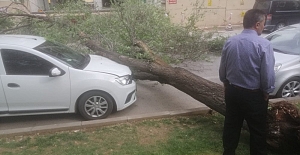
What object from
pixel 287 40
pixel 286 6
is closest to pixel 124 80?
pixel 287 40

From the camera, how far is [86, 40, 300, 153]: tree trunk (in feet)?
12.3

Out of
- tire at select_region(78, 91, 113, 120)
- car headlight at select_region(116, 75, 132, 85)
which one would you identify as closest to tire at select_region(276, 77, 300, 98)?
car headlight at select_region(116, 75, 132, 85)

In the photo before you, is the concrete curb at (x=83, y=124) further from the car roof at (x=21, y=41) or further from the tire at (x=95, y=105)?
Result: the car roof at (x=21, y=41)

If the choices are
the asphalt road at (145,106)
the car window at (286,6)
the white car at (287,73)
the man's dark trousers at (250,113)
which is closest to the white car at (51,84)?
the asphalt road at (145,106)

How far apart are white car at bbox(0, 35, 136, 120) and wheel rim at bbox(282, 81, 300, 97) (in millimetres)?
3343

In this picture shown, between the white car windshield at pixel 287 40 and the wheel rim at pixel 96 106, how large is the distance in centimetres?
433

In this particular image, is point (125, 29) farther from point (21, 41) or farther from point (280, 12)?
point (280, 12)

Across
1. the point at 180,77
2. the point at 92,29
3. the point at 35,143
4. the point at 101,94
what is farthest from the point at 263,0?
the point at 35,143

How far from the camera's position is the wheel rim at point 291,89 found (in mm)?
6105

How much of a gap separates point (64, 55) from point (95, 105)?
1.19 meters

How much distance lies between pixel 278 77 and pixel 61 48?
177 inches

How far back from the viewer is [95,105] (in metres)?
5.25

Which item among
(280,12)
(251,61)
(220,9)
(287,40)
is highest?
(220,9)

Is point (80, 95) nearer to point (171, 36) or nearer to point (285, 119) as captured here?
point (285, 119)
